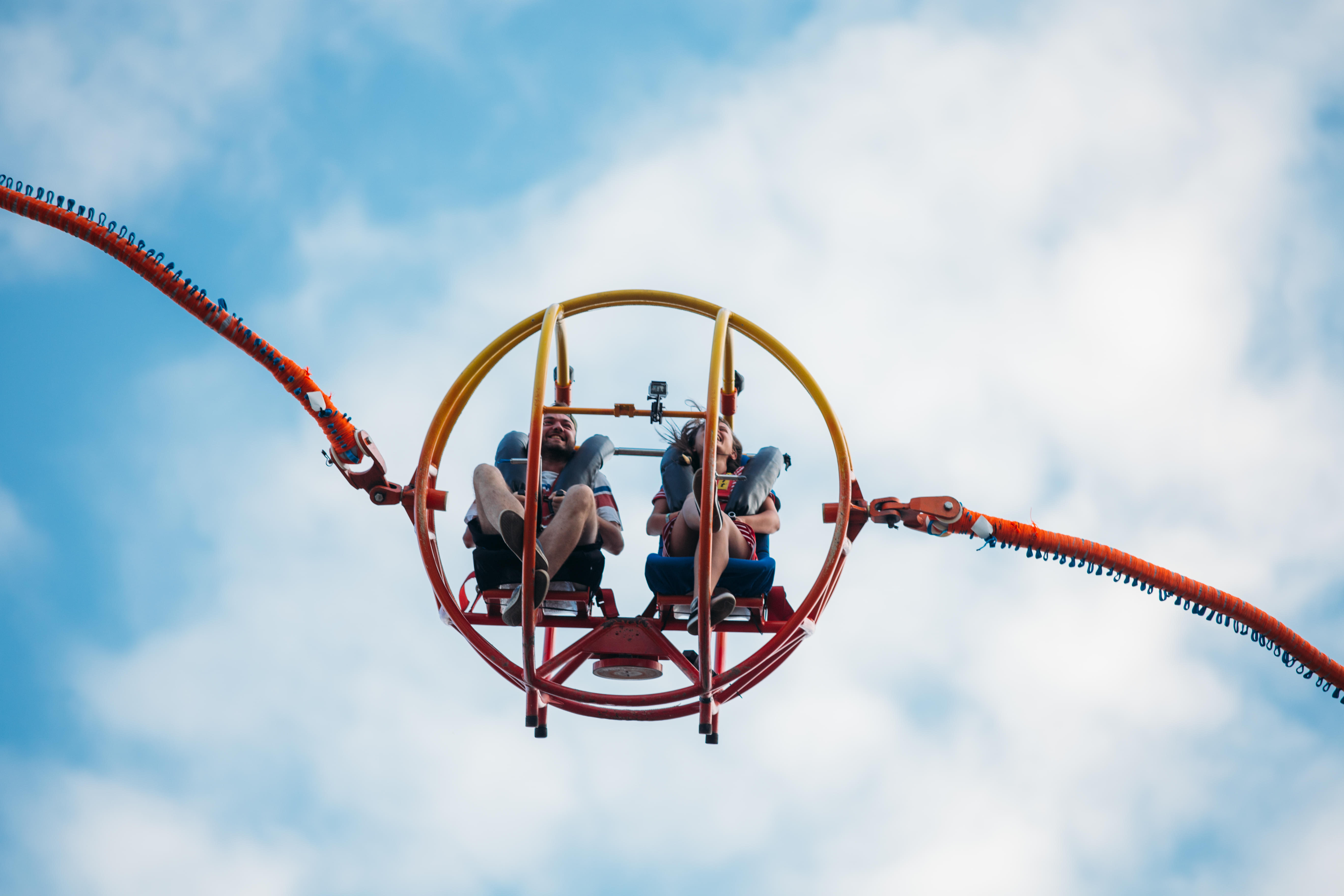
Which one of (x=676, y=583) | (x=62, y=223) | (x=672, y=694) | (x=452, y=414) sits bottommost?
(x=672, y=694)

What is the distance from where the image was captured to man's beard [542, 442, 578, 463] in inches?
498

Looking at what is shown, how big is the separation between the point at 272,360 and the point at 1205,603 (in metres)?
6.97

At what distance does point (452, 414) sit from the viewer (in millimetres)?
12156

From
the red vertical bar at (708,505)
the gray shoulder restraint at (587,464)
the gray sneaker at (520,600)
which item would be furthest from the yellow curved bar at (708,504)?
the gray shoulder restraint at (587,464)

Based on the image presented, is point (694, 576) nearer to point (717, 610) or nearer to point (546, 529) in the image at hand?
point (717, 610)

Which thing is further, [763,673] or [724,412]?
[724,412]

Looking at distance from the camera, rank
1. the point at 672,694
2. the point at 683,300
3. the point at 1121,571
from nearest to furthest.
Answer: the point at 672,694 → the point at 683,300 → the point at 1121,571

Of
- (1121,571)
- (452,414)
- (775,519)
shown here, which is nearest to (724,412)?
(775,519)

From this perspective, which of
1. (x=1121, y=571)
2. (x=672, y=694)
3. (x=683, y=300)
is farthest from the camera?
(x=1121, y=571)

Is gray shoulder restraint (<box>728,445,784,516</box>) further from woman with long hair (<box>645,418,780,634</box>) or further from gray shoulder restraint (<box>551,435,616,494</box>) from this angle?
gray shoulder restraint (<box>551,435,616,494</box>)

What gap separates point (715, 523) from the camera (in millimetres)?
11094

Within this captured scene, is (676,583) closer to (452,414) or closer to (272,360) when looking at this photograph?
(452,414)

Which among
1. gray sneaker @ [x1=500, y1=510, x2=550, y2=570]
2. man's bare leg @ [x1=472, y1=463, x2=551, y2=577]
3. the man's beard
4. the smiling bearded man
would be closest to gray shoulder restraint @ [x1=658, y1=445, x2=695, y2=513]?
the smiling bearded man

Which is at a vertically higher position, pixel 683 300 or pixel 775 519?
pixel 683 300
